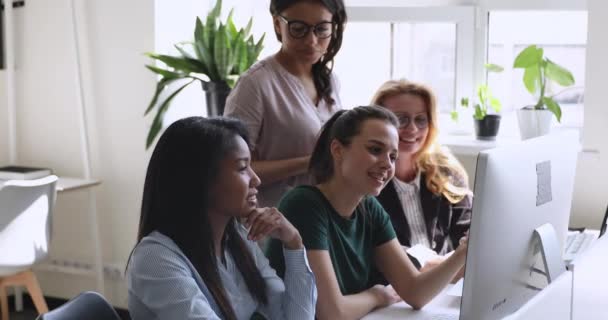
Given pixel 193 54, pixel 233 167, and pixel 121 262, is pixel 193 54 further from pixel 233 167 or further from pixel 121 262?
pixel 233 167

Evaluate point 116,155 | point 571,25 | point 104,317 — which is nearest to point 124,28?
point 116,155

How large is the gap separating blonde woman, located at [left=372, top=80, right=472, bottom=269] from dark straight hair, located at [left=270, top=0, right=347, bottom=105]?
0.58 feet

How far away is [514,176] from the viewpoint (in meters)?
1.48

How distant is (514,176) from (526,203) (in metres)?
0.09

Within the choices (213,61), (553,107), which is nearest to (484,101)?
(553,107)

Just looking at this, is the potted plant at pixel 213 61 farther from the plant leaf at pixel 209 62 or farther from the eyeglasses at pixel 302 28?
the eyeglasses at pixel 302 28

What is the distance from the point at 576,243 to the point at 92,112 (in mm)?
2311

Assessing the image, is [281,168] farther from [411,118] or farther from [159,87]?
[159,87]

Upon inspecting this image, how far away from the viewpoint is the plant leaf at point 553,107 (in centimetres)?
319

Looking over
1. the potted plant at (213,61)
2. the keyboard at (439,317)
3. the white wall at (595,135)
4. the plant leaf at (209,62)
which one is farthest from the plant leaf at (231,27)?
the keyboard at (439,317)

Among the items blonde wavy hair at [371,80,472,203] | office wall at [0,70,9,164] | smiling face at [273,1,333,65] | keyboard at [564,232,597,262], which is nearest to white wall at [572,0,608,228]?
keyboard at [564,232,597,262]

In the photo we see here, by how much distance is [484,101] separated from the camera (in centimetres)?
339

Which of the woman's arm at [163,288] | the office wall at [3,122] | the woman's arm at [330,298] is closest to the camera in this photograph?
the woman's arm at [163,288]

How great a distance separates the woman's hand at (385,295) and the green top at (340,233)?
0.06 m
